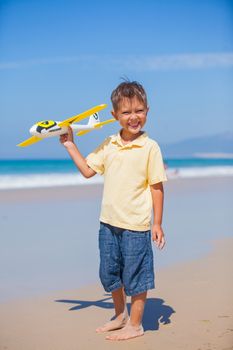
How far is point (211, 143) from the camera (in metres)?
44.1

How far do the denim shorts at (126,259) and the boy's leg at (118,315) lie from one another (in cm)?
8

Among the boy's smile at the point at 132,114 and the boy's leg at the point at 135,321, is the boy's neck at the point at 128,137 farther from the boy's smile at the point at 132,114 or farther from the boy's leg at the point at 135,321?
the boy's leg at the point at 135,321

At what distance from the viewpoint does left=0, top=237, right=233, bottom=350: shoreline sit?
3.04 m

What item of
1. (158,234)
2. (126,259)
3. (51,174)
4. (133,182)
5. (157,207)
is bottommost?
(126,259)

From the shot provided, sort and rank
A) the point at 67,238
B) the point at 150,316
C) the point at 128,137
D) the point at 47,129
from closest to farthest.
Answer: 1. the point at 47,129
2. the point at 128,137
3. the point at 150,316
4. the point at 67,238

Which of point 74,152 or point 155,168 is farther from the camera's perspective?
point 74,152

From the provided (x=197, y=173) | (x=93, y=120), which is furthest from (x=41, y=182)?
(x=93, y=120)

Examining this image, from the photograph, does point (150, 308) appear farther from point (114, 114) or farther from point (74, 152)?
point (114, 114)

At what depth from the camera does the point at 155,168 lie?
10.3 ft

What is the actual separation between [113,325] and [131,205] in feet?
2.32

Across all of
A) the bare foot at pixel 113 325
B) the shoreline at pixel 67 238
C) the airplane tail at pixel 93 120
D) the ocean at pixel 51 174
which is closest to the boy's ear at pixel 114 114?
the airplane tail at pixel 93 120

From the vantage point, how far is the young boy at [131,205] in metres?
3.13

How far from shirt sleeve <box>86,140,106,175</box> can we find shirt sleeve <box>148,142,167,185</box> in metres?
0.29

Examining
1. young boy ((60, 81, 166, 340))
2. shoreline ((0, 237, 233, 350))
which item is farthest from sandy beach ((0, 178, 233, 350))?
young boy ((60, 81, 166, 340))
